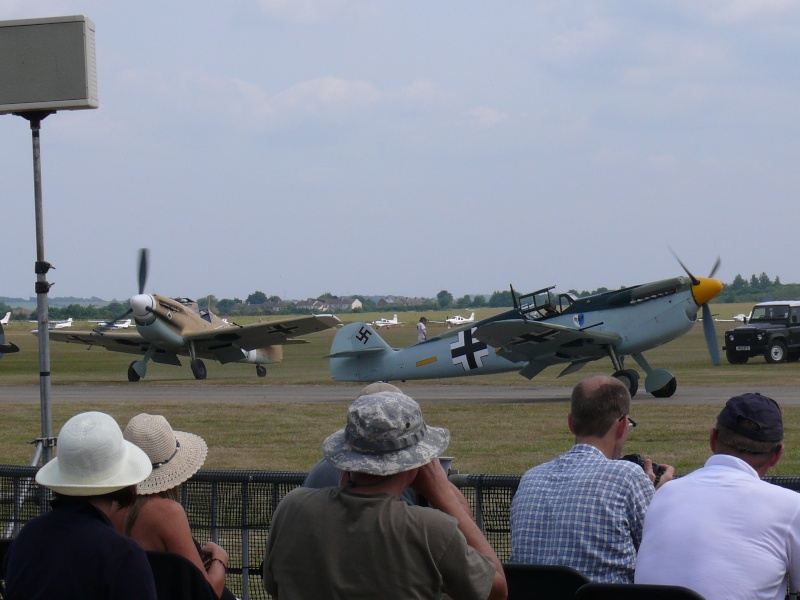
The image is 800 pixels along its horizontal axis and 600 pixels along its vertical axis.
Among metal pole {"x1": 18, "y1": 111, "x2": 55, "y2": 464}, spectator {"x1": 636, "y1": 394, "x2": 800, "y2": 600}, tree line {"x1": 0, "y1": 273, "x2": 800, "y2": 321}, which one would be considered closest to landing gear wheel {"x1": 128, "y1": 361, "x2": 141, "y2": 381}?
metal pole {"x1": 18, "y1": 111, "x2": 55, "y2": 464}

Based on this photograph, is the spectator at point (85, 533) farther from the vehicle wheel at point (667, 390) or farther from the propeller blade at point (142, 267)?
the propeller blade at point (142, 267)

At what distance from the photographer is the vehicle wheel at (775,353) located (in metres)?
28.9

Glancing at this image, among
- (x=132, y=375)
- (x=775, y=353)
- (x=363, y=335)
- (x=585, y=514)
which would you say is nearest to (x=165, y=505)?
(x=585, y=514)

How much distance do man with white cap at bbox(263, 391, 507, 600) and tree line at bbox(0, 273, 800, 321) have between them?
3539 inches

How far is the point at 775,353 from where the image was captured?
2900 cm

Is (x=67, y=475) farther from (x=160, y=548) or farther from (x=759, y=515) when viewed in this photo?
(x=759, y=515)

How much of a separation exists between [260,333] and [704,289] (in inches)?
577

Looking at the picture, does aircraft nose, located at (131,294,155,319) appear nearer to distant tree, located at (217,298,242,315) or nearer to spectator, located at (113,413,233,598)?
spectator, located at (113,413,233,598)

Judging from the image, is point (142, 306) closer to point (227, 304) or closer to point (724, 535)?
point (724, 535)

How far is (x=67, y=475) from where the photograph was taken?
2793 mm

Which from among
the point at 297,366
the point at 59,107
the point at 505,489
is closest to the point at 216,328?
the point at 297,366

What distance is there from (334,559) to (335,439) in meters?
0.36

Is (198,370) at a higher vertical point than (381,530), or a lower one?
lower

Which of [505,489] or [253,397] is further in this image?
[253,397]
